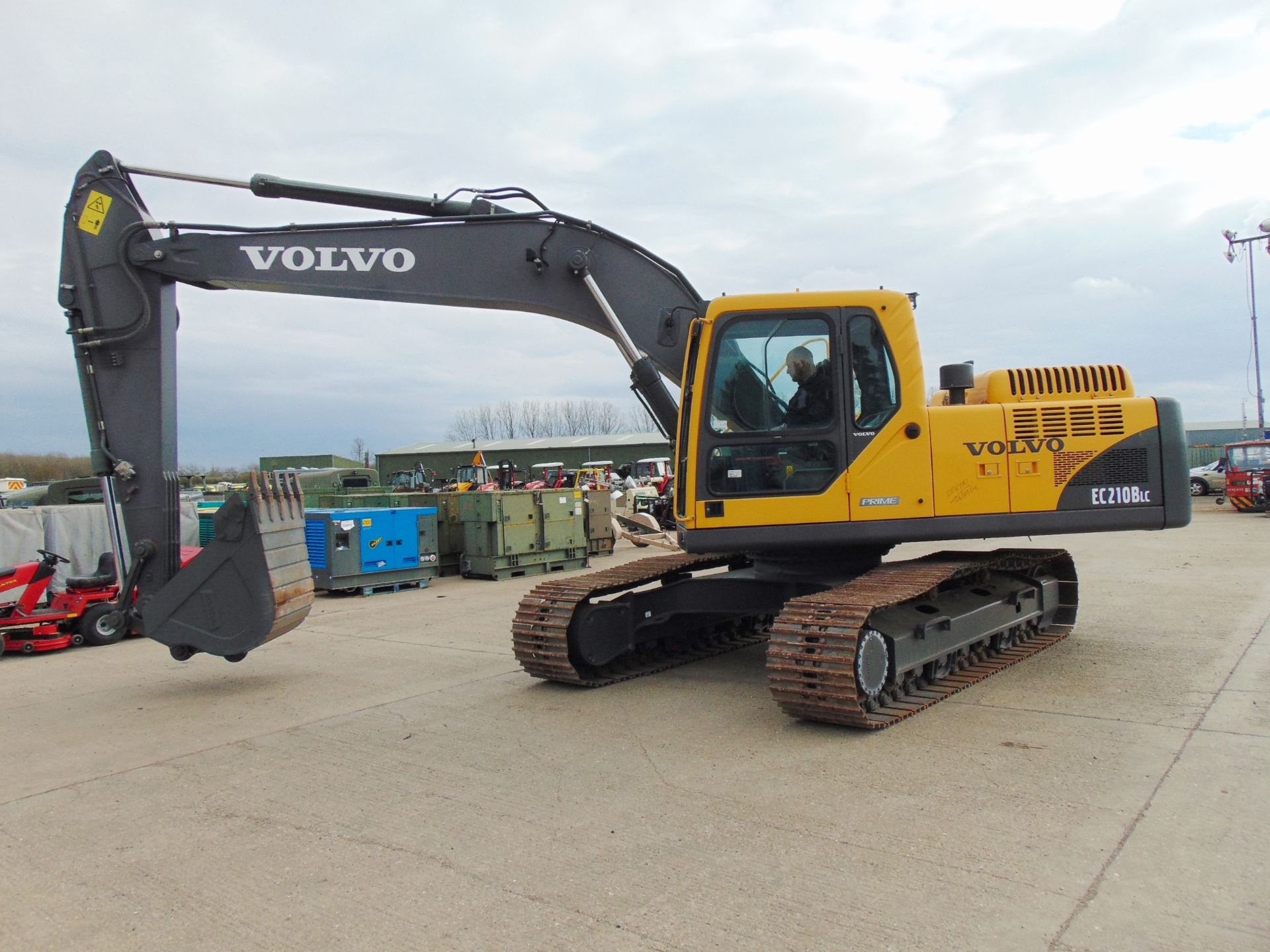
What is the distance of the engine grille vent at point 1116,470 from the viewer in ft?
21.7

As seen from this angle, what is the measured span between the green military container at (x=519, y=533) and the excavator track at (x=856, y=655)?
887 centimetres

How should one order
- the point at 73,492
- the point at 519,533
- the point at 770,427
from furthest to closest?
1. the point at 519,533
2. the point at 73,492
3. the point at 770,427

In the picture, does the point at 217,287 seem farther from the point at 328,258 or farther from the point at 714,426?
the point at 714,426

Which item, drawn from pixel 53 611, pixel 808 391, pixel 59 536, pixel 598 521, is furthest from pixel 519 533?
pixel 808 391

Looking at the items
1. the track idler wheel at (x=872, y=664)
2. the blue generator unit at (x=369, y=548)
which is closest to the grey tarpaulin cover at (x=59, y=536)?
the blue generator unit at (x=369, y=548)

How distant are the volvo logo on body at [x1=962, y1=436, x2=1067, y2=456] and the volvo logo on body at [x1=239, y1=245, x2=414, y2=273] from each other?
13.9 ft

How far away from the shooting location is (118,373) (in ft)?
21.1

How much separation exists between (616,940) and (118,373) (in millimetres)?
5304

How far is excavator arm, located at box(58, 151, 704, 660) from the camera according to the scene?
253 inches

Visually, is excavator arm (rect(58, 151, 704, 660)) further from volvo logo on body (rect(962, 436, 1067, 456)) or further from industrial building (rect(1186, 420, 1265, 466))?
industrial building (rect(1186, 420, 1265, 466))

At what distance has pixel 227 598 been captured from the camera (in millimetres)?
6559

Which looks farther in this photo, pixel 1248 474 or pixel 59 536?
pixel 1248 474

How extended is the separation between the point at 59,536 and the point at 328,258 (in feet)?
28.6

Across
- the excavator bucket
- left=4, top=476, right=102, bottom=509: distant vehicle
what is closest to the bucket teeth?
the excavator bucket
